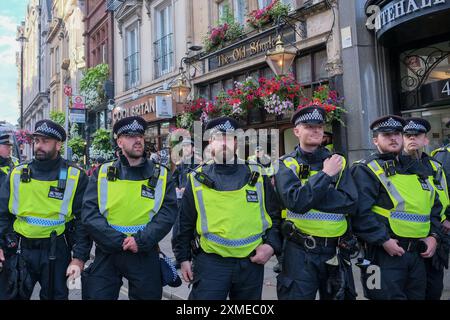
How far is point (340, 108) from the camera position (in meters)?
8.48

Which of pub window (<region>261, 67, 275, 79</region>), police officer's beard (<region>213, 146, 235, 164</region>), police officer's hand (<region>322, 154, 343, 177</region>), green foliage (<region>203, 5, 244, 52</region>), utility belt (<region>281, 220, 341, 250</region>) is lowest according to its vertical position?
utility belt (<region>281, 220, 341, 250</region>)

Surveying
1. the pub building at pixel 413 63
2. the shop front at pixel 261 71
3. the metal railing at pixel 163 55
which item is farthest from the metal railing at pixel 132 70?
the pub building at pixel 413 63

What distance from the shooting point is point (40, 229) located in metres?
3.77

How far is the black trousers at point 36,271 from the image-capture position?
11.9 ft

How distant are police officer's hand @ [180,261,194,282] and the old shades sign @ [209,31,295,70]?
769cm

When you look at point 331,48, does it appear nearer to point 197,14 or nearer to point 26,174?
point 197,14

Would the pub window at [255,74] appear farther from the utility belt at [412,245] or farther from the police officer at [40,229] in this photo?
the utility belt at [412,245]

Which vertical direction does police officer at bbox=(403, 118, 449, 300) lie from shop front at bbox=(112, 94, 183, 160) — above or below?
below

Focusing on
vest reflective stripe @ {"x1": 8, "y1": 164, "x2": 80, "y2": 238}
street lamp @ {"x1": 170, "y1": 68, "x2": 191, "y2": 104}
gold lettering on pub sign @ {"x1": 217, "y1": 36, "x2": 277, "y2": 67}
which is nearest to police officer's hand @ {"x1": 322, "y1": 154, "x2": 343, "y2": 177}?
vest reflective stripe @ {"x1": 8, "y1": 164, "x2": 80, "y2": 238}

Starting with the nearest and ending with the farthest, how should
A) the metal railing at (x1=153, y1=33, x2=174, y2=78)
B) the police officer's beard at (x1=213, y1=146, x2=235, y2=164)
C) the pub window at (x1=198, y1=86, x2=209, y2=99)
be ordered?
1. the police officer's beard at (x1=213, y1=146, x2=235, y2=164)
2. the pub window at (x1=198, y1=86, x2=209, y2=99)
3. the metal railing at (x1=153, y1=33, x2=174, y2=78)

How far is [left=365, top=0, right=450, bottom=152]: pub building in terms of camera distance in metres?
7.39

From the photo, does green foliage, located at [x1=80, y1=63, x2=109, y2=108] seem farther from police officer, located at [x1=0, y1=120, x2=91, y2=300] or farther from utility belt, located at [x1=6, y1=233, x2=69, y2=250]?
utility belt, located at [x1=6, y1=233, x2=69, y2=250]

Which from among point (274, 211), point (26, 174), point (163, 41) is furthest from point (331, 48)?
point (163, 41)

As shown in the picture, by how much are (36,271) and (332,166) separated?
274cm
